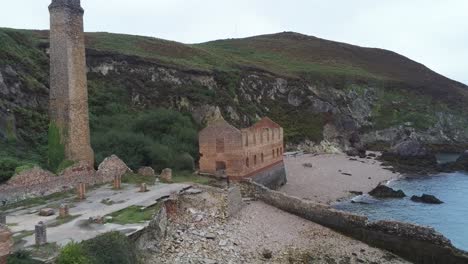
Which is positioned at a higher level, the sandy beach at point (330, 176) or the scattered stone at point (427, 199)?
the sandy beach at point (330, 176)

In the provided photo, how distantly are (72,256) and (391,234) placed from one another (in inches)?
740

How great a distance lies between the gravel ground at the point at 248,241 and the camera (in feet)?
82.1

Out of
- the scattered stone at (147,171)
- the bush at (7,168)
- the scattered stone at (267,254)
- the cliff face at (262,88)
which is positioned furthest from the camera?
the cliff face at (262,88)

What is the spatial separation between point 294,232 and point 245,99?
54.0 metres

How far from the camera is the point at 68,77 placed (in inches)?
1324

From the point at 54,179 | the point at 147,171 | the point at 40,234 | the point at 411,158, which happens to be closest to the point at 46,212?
the point at 40,234

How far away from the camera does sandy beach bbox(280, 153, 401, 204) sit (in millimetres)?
47062

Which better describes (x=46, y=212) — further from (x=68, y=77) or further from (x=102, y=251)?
(x=68, y=77)

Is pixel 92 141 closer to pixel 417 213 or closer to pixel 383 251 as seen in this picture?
pixel 383 251

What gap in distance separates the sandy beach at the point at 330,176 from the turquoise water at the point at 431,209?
260 centimetres

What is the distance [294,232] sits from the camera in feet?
99.4

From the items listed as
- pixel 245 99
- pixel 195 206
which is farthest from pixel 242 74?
pixel 195 206

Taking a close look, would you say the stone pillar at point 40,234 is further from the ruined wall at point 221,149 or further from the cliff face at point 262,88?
the ruined wall at point 221,149

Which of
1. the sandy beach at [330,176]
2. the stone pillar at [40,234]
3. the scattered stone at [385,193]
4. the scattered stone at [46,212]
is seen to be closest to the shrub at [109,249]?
the stone pillar at [40,234]
